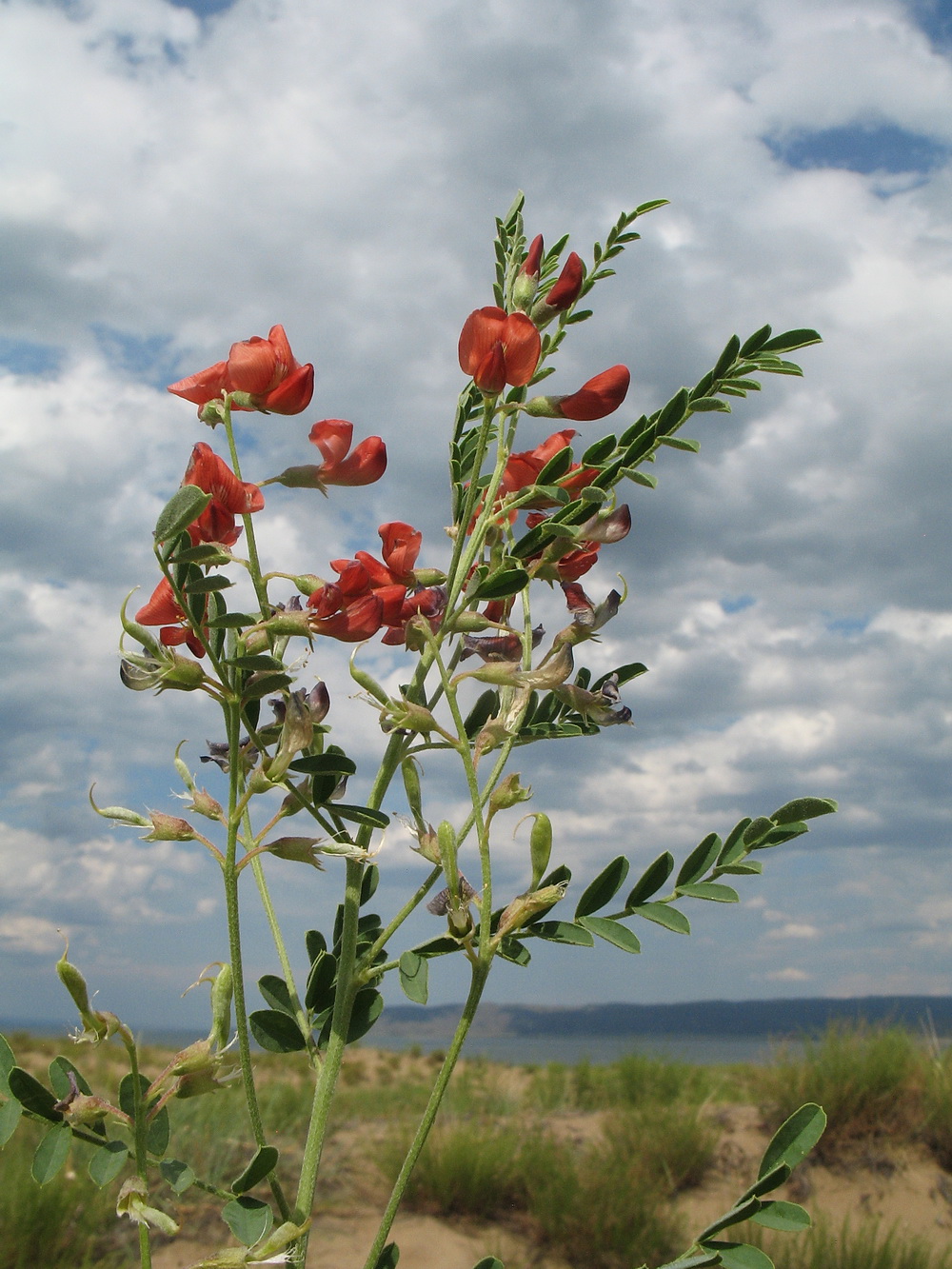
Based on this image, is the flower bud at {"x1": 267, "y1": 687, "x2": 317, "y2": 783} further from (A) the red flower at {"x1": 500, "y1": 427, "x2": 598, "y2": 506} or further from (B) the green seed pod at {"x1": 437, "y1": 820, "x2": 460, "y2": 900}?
(A) the red flower at {"x1": 500, "y1": 427, "x2": 598, "y2": 506}

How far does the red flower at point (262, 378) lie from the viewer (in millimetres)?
1016

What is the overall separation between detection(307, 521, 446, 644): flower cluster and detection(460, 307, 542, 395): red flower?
189 millimetres

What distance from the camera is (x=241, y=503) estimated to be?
0.99m

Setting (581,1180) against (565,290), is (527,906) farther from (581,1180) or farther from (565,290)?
(581,1180)

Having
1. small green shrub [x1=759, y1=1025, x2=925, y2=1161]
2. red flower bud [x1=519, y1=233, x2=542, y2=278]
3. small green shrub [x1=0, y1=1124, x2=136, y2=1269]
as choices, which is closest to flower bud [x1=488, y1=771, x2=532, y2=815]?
red flower bud [x1=519, y1=233, x2=542, y2=278]

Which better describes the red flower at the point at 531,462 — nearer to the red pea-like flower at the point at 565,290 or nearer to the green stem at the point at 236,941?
the red pea-like flower at the point at 565,290

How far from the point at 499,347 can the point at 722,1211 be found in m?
5.97

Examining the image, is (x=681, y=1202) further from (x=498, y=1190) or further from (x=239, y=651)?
(x=239, y=651)

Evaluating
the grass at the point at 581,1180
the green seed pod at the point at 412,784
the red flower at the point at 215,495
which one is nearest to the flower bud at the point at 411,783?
the green seed pod at the point at 412,784

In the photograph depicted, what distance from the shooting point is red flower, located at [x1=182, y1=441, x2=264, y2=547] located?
0.96 meters

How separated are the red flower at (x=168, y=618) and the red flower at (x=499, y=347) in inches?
15.8

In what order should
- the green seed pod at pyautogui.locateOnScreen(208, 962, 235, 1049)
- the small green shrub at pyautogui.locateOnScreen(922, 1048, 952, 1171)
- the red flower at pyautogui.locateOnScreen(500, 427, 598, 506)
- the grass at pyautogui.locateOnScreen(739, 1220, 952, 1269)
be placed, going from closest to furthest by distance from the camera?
the green seed pod at pyautogui.locateOnScreen(208, 962, 235, 1049) < the red flower at pyautogui.locateOnScreen(500, 427, 598, 506) < the grass at pyautogui.locateOnScreen(739, 1220, 952, 1269) < the small green shrub at pyautogui.locateOnScreen(922, 1048, 952, 1171)

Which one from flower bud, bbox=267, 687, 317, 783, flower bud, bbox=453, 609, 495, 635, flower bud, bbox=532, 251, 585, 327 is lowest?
flower bud, bbox=267, 687, 317, 783

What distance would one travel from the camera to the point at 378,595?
996mm
